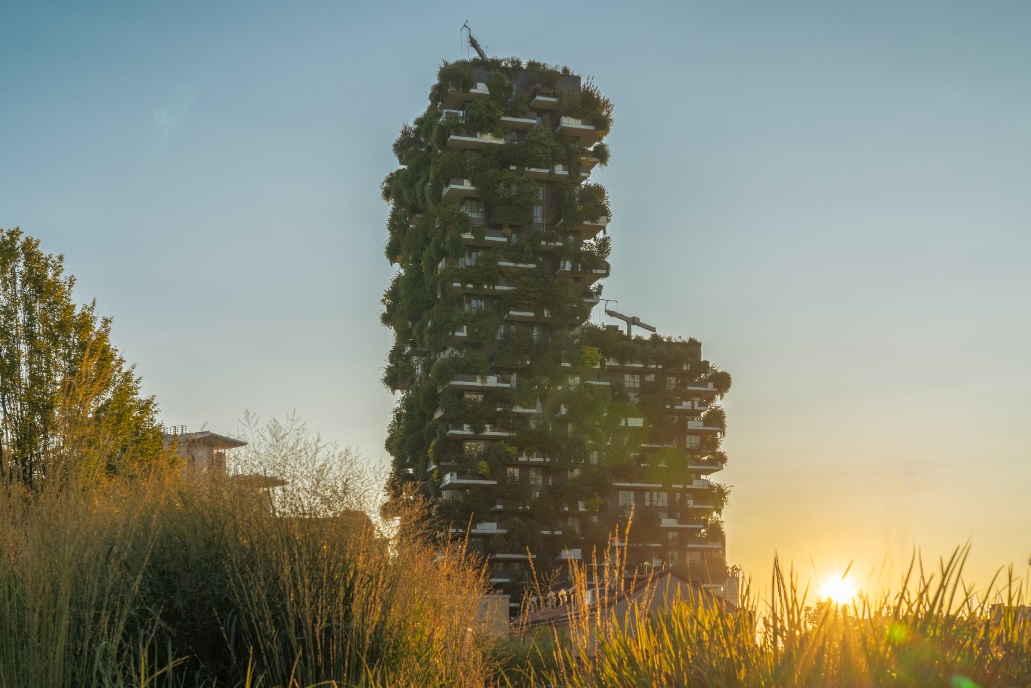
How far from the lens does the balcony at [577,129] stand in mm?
55969

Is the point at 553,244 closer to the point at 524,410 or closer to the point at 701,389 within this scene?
the point at 524,410

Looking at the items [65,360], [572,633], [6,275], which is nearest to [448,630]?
[572,633]

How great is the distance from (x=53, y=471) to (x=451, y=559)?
29.8ft

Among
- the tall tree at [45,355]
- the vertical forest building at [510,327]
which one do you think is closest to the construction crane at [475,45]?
the vertical forest building at [510,327]

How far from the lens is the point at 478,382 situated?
5234 centimetres

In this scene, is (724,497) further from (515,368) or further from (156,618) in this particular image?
(156,618)

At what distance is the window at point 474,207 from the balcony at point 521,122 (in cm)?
388

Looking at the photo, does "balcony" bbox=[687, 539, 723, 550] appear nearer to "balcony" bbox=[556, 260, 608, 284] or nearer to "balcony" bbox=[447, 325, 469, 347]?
"balcony" bbox=[556, 260, 608, 284]

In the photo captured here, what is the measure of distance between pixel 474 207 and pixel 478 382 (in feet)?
29.2

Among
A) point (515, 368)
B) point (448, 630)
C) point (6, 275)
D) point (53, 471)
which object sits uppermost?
point (515, 368)

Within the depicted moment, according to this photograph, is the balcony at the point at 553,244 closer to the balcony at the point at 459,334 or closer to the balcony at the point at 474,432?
the balcony at the point at 459,334

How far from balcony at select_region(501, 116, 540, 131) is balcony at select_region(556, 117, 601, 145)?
1380 mm

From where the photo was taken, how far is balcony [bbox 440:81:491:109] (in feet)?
178

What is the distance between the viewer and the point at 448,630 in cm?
1035
